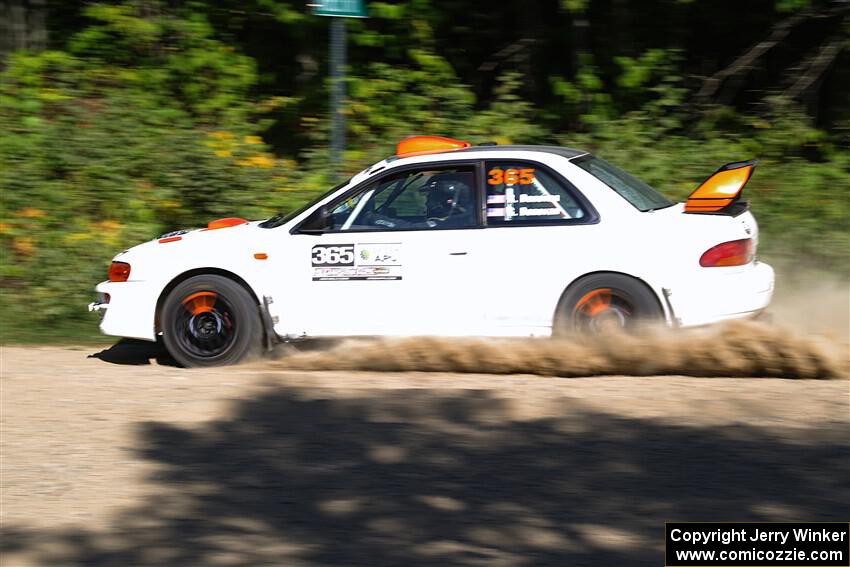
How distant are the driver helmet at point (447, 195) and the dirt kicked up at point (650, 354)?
0.93 meters

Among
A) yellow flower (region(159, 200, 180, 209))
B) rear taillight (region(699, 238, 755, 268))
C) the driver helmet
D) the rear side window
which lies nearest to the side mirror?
the driver helmet

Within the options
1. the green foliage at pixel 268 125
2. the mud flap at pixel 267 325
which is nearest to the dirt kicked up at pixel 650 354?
the mud flap at pixel 267 325

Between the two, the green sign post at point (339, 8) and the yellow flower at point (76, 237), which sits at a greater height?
the green sign post at point (339, 8)

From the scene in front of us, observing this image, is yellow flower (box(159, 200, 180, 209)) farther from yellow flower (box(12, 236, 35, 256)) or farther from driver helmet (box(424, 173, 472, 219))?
driver helmet (box(424, 173, 472, 219))

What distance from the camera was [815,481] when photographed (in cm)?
493

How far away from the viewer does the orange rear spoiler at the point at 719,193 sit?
23.3ft

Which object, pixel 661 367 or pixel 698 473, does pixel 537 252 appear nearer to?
pixel 661 367

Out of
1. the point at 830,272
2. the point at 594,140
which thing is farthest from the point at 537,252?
the point at 594,140

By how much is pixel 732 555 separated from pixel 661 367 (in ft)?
9.17

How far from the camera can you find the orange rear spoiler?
710 cm

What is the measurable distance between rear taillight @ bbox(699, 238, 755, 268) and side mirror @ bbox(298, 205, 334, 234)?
105 inches

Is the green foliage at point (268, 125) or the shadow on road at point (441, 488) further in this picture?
the green foliage at point (268, 125)

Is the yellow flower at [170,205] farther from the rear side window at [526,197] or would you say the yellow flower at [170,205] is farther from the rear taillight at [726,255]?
the rear taillight at [726,255]

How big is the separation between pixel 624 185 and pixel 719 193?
719mm
